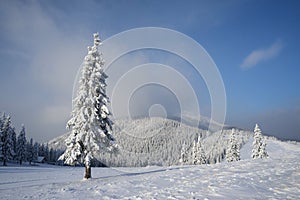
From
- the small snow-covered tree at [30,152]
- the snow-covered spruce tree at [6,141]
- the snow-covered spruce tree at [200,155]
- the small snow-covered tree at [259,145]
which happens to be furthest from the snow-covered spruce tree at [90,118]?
the small snow-covered tree at [30,152]

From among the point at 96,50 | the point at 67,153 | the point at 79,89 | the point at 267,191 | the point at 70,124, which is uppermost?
the point at 96,50

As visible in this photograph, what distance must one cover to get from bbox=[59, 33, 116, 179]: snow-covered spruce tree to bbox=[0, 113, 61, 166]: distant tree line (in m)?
51.9

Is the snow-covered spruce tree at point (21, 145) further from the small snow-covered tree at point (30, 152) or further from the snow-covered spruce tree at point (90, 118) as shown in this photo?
the snow-covered spruce tree at point (90, 118)

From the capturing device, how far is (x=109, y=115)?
2419 centimetres

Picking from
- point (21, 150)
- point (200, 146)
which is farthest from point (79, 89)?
point (21, 150)

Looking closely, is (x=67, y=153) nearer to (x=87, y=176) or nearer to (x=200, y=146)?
(x=87, y=176)

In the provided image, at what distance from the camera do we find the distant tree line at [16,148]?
6544 cm

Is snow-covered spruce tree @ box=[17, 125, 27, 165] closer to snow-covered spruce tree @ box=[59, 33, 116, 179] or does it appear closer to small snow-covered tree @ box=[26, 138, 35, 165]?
small snow-covered tree @ box=[26, 138, 35, 165]

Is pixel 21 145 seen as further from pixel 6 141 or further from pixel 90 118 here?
pixel 90 118

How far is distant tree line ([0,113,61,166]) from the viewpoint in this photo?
65438 mm

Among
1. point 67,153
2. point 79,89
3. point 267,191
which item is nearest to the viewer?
point 267,191

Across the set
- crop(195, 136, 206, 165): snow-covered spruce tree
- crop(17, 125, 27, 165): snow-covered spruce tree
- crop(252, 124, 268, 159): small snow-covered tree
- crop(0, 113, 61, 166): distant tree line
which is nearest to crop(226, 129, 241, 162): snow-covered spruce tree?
crop(252, 124, 268, 159): small snow-covered tree

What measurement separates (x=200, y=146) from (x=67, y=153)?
172ft

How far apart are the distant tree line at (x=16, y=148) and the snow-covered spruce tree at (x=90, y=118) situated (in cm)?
5190
